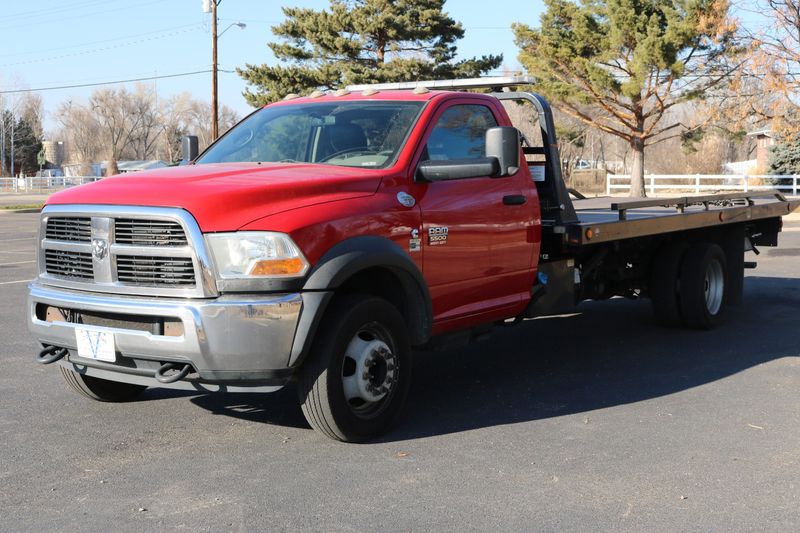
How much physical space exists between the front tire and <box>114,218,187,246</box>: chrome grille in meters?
1.41

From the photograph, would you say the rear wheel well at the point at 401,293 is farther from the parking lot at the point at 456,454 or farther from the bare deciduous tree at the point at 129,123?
the bare deciduous tree at the point at 129,123

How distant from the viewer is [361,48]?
40.3 metres

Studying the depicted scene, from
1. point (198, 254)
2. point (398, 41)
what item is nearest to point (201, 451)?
point (198, 254)

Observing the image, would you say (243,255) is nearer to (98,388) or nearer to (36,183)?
(98,388)

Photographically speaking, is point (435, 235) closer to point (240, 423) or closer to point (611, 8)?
point (240, 423)

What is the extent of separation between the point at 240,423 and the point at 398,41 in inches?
1428

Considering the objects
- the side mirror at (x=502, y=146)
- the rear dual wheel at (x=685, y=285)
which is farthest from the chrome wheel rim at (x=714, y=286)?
the side mirror at (x=502, y=146)

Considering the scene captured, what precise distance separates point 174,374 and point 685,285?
570 cm

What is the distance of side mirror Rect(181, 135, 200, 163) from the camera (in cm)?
734

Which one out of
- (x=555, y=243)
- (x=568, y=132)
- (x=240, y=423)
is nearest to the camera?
(x=240, y=423)

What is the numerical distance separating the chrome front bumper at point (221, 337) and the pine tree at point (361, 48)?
34039 millimetres

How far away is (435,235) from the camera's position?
5801 millimetres

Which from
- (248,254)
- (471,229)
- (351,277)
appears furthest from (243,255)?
(471,229)

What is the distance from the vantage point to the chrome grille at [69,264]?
520 centimetres
